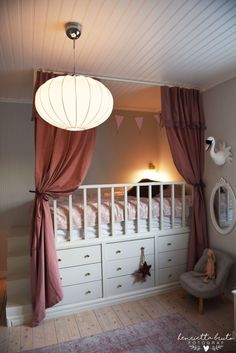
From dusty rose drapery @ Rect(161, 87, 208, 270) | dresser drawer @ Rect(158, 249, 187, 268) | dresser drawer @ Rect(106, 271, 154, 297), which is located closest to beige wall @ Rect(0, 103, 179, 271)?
dusty rose drapery @ Rect(161, 87, 208, 270)

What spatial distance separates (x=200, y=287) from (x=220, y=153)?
1.43 m

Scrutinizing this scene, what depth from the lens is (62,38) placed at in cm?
194

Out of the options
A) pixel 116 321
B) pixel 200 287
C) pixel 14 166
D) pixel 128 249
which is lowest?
pixel 116 321

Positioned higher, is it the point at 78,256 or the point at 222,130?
the point at 222,130

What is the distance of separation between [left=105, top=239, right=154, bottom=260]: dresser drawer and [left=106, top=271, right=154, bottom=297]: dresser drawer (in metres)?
0.25

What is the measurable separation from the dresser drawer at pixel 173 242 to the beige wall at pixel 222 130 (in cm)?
32

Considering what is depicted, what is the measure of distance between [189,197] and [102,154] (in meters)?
1.60

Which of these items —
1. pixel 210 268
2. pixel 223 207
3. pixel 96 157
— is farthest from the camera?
pixel 96 157

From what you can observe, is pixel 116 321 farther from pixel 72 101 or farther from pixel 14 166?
pixel 14 166

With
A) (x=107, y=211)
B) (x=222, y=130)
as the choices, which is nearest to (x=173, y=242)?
(x=107, y=211)

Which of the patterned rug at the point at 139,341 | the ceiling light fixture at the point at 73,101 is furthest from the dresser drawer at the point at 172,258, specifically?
the ceiling light fixture at the point at 73,101

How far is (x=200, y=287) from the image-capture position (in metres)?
2.54

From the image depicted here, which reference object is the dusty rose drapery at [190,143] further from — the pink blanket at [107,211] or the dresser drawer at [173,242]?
the pink blanket at [107,211]

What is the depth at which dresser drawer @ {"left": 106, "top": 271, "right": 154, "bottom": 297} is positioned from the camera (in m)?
2.78
